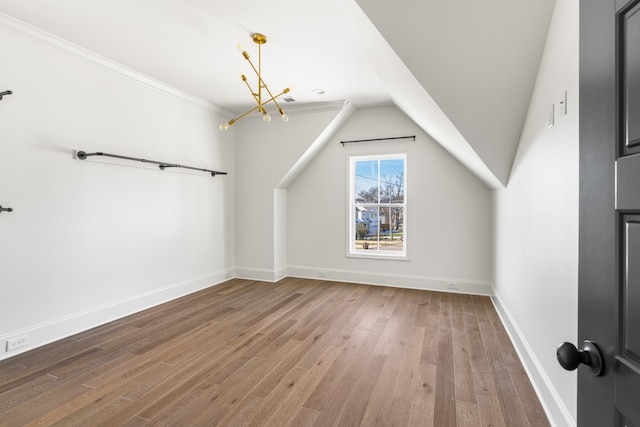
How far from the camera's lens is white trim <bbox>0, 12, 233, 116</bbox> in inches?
99.7

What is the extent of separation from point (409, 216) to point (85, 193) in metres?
4.01

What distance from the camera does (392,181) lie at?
4.93 m

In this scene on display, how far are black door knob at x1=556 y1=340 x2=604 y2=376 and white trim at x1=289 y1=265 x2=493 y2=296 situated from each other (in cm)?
398

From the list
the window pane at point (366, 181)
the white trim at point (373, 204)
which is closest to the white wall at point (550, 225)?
the white trim at point (373, 204)

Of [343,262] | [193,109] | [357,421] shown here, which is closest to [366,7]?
[357,421]

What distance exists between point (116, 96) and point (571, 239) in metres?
4.13

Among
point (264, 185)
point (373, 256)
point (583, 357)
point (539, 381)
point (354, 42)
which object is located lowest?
point (539, 381)

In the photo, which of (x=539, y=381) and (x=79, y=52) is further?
(x=79, y=52)

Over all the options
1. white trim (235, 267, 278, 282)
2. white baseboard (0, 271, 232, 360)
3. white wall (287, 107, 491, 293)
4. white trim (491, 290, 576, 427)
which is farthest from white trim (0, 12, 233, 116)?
white trim (491, 290, 576, 427)

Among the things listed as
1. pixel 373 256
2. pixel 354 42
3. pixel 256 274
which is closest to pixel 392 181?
pixel 373 256

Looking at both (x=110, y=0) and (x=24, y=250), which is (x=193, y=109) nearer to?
(x=110, y=0)

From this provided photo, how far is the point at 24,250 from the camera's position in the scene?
2635mm

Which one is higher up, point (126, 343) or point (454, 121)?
point (454, 121)

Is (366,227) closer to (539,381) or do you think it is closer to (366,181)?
(366,181)
